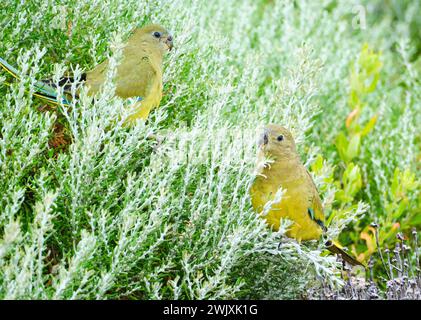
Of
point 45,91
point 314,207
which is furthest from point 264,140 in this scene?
point 45,91

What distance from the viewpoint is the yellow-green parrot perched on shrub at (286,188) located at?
2549 millimetres

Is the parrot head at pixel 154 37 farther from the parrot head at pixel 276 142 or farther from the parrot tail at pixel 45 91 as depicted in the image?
the parrot head at pixel 276 142

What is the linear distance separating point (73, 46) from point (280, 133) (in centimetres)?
99

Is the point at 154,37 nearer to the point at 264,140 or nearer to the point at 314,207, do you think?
the point at 264,140

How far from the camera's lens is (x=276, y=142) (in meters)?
2.64

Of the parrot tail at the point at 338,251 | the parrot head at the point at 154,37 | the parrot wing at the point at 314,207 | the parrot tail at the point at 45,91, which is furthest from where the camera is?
the parrot head at the point at 154,37

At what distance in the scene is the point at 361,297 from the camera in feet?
8.73

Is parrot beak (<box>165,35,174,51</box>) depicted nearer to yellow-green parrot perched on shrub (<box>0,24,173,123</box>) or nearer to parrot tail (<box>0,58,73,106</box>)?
yellow-green parrot perched on shrub (<box>0,24,173,123</box>)

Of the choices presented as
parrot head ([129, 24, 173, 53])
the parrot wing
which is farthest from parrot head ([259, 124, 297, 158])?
parrot head ([129, 24, 173, 53])

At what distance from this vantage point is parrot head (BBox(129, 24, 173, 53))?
298 cm

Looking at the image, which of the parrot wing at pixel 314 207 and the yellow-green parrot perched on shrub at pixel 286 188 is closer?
the yellow-green parrot perched on shrub at pixel 286 188

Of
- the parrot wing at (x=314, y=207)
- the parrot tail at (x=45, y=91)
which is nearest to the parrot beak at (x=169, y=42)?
the parrot tail at (x=45, y=91)

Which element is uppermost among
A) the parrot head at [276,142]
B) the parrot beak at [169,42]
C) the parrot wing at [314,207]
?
the parrot beak at [169,42]

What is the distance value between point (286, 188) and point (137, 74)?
2.63 feet
